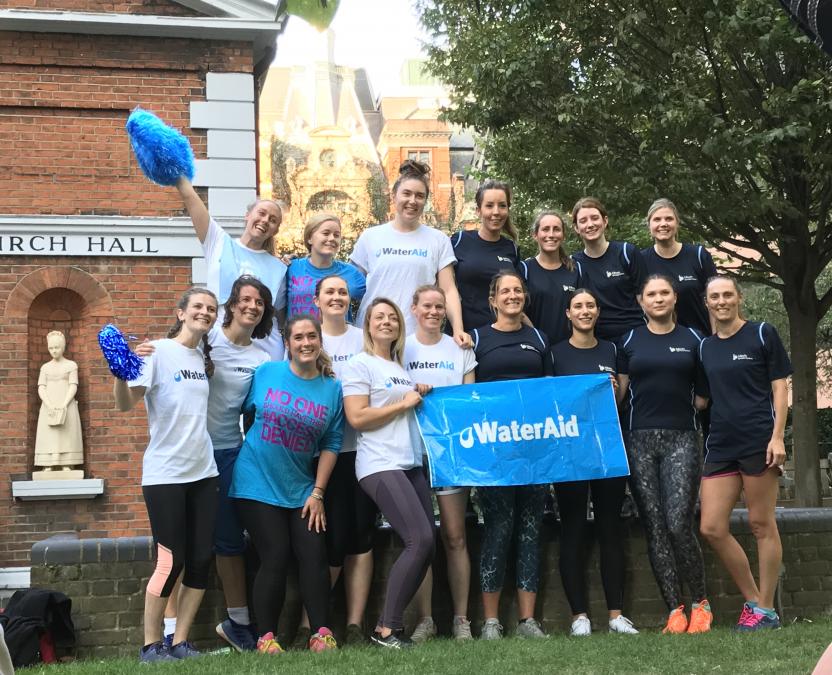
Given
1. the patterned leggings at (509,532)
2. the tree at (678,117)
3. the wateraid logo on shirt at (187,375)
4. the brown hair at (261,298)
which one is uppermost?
the tree at (678,117)

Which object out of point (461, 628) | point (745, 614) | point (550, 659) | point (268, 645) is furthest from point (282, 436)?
point (745, 614)

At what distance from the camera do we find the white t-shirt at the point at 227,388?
6617mm

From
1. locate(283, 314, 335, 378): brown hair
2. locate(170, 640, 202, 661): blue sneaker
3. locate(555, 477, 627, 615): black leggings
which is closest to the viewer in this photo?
locate(170, 640, 202, 661): blue sneaker

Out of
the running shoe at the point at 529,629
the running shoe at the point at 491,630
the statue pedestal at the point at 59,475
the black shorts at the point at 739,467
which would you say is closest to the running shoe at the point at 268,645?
the running shoe at the point at 491,630

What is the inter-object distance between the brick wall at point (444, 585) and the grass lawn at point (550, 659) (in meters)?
0.59

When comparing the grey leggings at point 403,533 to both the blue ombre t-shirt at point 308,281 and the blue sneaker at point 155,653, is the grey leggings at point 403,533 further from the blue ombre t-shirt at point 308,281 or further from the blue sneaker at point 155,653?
the blue ombre t-shirt at point 308,281

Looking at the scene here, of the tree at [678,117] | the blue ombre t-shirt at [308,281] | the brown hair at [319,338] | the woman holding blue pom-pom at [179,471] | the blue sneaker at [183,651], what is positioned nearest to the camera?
the woman holding blue pom-pom at [179,471]

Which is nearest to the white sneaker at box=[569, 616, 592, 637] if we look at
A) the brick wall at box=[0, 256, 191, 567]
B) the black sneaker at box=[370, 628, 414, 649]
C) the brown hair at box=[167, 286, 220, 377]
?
the black sneaker at box=[370, 628, 414, 649]

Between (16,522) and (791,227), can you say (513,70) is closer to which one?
(791,227)

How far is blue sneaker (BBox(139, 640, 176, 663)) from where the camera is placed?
6103 mm

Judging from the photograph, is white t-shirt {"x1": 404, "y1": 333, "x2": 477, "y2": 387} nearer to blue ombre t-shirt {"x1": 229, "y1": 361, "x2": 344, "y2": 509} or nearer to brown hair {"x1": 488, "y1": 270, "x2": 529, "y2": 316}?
brown hair {"x1": 488, "y1": 270, "x2": 529, "y2": 316}

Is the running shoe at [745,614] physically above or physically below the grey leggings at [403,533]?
below

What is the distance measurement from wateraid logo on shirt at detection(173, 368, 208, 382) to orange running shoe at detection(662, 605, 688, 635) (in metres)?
3.32

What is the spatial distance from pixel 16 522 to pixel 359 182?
44.7 meters
